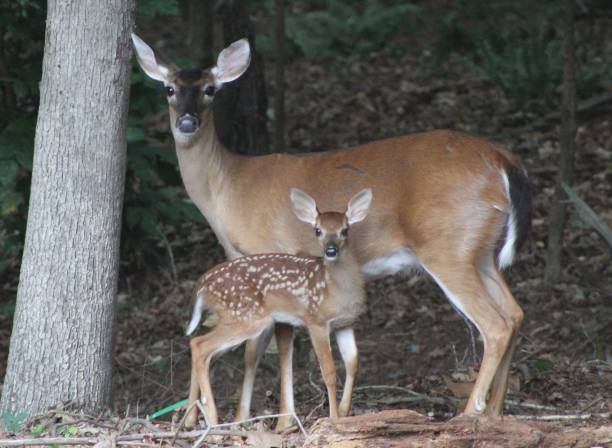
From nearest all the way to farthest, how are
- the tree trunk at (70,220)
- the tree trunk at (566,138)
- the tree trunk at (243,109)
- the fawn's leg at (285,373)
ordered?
the tree trunk at (70,220)
the fawn's leg at (285,373)
the tree trunk at (566,138)
the tree trunk at (243,109)

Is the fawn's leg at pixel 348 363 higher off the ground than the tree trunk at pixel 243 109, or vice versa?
the tree trunk at pixel 243 109

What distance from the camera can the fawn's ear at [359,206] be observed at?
7008 mm

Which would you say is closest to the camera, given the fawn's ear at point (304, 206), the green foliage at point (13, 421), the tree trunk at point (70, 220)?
the green foliage at point (13, 421)

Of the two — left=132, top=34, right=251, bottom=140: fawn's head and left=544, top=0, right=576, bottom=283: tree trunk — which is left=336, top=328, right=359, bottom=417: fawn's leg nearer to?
left=132, top=34, right=251, bottom=140: fawn's head

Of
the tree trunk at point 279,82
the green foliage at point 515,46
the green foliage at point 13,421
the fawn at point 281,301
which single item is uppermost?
the green foliage at point 515,46

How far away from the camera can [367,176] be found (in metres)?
7.44

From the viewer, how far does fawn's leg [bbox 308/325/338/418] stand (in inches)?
253

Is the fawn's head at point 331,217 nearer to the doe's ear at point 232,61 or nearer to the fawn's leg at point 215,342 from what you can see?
the fawn's leg at point 215,342

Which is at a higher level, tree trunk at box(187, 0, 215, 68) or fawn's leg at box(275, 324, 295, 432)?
tree trunk at box(187, 0, 215, 68)

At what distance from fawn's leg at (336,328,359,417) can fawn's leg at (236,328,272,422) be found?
48cm

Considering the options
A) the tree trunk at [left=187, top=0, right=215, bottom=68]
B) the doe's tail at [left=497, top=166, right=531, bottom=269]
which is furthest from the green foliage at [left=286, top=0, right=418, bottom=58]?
the doe's tail at [left=497, top=166, right=531, bottom=269]

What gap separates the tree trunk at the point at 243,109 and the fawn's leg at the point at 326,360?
4290 mm

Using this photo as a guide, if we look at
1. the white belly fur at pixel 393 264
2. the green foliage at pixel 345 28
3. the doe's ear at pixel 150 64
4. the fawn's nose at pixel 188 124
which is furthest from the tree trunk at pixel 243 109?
the green foliage at pixel 345 28

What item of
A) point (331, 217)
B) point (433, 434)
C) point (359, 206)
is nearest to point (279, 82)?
point (359, 206)
